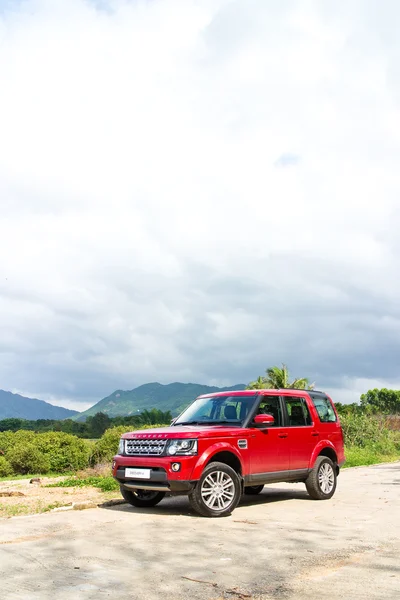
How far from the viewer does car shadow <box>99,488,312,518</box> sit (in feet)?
36.5

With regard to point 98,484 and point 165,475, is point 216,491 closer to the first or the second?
point 165,475

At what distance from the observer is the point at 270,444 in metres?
11.6

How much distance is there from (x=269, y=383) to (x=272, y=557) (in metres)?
47.3

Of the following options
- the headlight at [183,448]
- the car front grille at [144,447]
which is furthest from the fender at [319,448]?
the car front grille at [144,447]

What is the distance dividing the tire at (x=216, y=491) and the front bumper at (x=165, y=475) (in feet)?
0.63

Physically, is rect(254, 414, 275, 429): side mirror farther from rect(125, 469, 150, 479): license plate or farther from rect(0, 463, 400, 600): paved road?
rect(125, 469, 150, 479): license plate

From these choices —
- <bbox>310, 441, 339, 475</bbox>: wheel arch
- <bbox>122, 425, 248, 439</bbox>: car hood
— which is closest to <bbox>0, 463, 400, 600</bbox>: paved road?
<bbox>310, 441, 339, 475</bbox>: wheel arch

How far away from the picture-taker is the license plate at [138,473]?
34.9ft

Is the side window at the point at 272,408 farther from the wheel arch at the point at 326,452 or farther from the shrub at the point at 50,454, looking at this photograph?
Answer: the shrub at the point at 50,454

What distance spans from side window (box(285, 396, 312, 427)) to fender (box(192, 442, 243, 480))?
1.77 m

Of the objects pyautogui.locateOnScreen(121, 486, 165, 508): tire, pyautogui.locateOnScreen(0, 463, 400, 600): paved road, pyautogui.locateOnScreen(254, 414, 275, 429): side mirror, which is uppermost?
pyautogui.locateOnScreen(254, 414, 275, 429): side mirror

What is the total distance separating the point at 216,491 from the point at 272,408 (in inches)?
84.8

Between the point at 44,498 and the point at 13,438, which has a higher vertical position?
the point at 13,438

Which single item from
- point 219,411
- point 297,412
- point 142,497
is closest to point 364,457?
point 297,412
